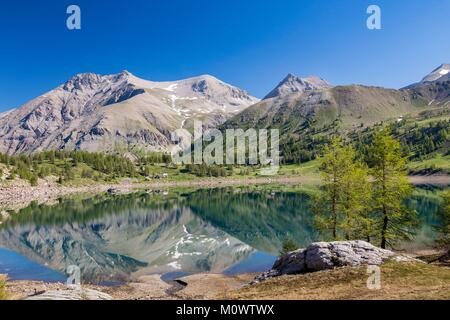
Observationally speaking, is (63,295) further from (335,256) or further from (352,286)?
(335,256)

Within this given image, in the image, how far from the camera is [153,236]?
104 meters

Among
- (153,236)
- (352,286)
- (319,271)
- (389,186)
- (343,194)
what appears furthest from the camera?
(153,236)

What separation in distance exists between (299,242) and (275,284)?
4689cm

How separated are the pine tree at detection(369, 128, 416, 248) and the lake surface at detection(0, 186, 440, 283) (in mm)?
10190

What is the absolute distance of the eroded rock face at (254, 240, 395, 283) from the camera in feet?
A: 101

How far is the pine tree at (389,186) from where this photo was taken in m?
42.4

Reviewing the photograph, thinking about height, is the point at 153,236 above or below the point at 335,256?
below

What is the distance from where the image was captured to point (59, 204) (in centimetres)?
15975

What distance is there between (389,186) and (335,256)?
1575 centimetres

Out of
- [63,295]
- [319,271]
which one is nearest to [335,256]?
[319,271]

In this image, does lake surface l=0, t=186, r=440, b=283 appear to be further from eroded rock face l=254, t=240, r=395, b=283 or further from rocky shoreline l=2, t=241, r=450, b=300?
eroded rock face l=254, t=240, r=395, b=283

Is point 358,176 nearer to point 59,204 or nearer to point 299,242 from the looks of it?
point 299,242

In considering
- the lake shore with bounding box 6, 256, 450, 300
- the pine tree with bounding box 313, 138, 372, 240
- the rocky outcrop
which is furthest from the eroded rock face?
the rocky outcrop
